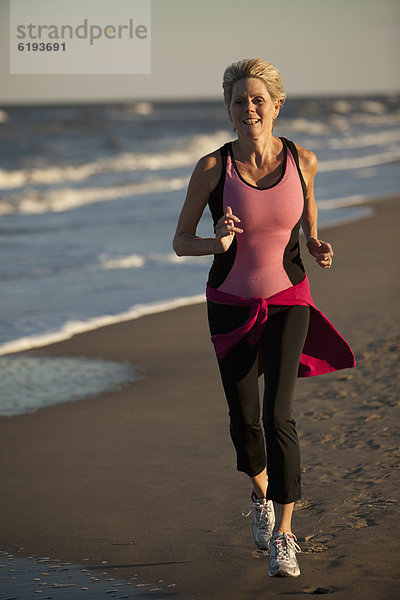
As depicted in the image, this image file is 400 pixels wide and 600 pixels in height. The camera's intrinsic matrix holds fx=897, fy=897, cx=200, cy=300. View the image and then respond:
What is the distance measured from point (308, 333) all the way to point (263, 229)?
51 cm

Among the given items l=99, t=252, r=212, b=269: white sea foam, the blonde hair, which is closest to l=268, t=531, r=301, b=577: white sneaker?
the blonde hair

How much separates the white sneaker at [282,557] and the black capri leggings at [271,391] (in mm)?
136

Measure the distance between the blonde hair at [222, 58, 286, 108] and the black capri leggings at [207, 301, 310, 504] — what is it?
79 centimetres

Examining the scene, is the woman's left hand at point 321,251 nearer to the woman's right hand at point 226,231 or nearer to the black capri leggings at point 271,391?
the black capri leggings at point 271,391

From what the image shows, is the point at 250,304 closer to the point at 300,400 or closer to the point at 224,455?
the point at 224,455

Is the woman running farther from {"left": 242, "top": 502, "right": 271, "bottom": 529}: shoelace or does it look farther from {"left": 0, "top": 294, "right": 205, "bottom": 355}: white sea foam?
{"left": 0, "top": 294, "right": 205, "bottom": 355}: white sea foam

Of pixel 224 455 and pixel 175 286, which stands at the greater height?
pixel 175 286

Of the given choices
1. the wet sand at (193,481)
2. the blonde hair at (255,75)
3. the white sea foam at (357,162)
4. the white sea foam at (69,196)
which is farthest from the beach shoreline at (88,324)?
the white sea foam at (357,162)

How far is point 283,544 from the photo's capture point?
3.18 meters

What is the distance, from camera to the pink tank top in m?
3.23

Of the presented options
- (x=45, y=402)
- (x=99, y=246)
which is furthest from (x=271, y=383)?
(x=99, y=246)

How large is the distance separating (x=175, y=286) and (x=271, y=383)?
19.0ft

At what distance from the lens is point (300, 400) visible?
518 centimetres

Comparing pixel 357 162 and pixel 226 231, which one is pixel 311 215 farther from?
pixel 357 162
